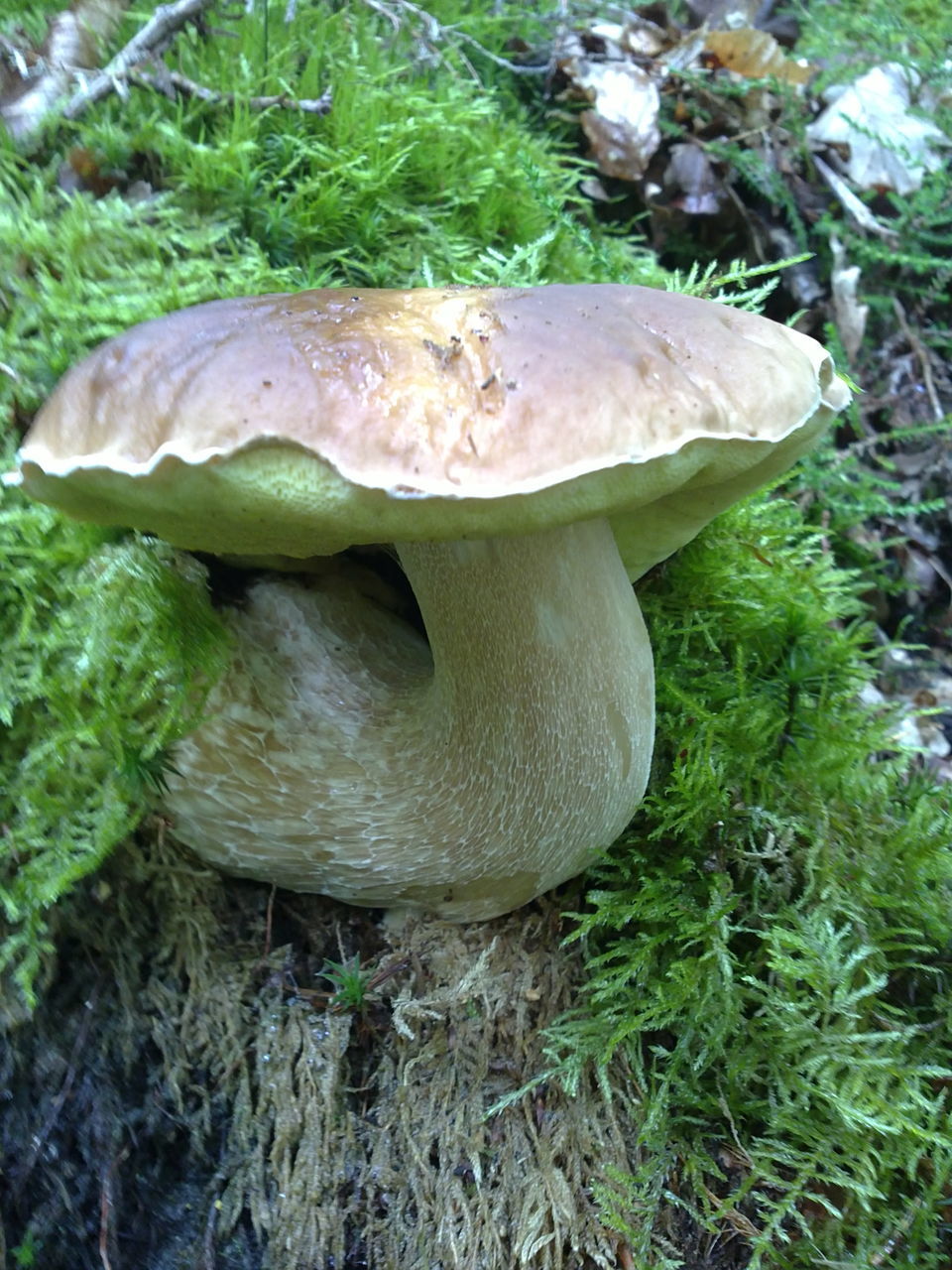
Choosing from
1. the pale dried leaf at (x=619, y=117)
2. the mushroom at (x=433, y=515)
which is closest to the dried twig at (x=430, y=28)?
the pale dried leaf at (x=619, y=117)

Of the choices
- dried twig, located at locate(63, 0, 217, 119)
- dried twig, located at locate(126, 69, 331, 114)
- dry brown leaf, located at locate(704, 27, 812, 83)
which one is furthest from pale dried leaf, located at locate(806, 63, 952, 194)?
dried twig, located at locate(63, 0, 217, 119)

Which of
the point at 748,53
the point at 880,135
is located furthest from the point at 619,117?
the point at 880,135

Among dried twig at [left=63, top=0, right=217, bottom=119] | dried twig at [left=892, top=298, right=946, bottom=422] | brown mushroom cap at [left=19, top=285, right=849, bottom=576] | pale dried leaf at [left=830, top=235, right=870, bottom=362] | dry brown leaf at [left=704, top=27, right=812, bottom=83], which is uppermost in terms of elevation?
dried twig at [left=63, top=0, right=217, bottom=119]

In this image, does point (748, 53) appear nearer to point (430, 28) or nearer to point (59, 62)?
point (430, 28)

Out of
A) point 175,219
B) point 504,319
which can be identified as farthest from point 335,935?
point 175,219

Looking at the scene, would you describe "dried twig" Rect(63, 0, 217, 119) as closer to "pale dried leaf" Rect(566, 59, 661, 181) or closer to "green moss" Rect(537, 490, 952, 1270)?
"pale dried leaf" Rect(566, 59, 661, 181)

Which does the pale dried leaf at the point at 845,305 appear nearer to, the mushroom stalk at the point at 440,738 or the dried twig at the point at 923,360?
the dried twig at the point at 923,360
